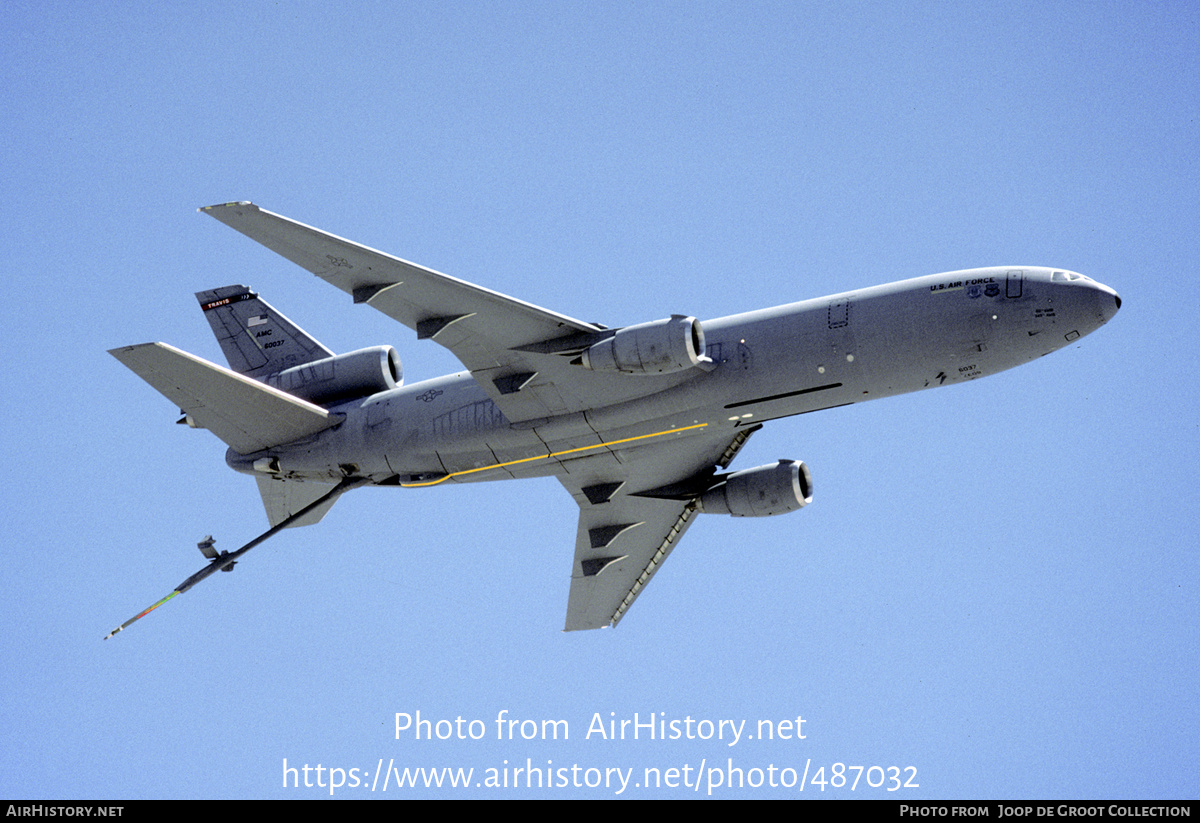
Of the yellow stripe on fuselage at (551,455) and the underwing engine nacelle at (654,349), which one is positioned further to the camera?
the yellow stripe on fuselage at (551,455)

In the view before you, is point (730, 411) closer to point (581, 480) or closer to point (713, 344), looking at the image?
point (713, 344)

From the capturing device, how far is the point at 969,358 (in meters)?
32.6

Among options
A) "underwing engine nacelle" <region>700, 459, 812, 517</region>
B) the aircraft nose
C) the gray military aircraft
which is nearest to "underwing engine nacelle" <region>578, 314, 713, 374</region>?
the gray military aircraft

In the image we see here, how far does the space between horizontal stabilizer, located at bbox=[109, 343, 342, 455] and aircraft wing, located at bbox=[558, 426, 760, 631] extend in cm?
761

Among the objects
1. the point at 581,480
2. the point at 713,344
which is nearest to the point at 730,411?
the point at 713,344

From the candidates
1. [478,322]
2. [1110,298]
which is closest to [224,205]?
[478,322]

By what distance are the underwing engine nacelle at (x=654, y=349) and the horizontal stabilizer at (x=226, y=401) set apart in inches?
367

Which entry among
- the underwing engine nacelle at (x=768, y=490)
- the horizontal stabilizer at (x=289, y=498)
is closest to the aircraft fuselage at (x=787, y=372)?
the underwing engine nacelle at (x=768, y=490)

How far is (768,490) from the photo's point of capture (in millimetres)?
38562

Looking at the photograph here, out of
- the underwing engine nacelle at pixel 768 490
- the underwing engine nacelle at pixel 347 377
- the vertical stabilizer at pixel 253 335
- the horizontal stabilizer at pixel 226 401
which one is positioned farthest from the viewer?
the vertical stabilizer at pixel 253 335

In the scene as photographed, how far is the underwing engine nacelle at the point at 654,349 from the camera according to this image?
3234cm

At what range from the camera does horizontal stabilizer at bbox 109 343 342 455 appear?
36438mm

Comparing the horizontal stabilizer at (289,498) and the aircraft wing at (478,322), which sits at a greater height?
the aircraft wing at (478,322)

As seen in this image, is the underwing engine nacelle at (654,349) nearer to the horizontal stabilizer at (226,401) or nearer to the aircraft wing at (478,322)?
the aircraft wing at (478,322)
